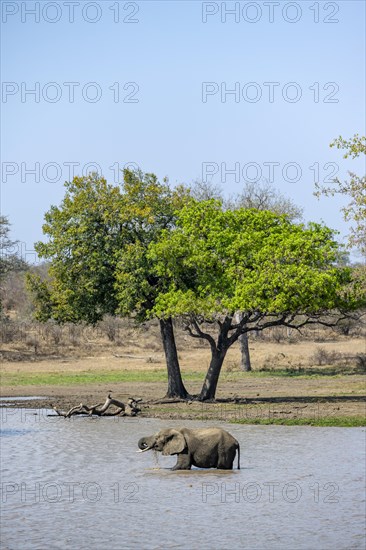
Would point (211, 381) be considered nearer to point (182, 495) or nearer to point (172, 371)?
point (172, 371)

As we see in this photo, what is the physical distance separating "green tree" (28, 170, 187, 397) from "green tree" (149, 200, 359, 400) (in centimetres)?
115

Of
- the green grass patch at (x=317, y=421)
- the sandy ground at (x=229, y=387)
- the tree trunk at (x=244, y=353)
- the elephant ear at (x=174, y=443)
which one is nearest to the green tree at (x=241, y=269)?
the sandy ground at (x=229, y=387)

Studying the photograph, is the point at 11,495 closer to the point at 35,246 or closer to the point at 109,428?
the point at 109,428

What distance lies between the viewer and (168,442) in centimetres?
2145

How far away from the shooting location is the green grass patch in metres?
29.9

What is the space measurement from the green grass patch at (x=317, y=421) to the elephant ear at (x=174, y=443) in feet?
31.2

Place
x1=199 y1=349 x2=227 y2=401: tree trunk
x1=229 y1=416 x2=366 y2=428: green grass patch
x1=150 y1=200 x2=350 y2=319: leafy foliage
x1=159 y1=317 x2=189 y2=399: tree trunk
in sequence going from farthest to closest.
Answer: x1=159 y1=317 x2=189 y2=399: tree trunk < x1=199 y1=349 x2=227 y2=401: tree trunk < x1=150 y1=200 x2=350 y2=319: leafy foliage < x1=229 y1=416 x2=366 y2=428: green grass patch

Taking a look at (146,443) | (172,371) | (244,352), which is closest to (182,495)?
(146,443)

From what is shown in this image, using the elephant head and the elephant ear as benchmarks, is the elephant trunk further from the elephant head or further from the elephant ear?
Answer: the elephant ear

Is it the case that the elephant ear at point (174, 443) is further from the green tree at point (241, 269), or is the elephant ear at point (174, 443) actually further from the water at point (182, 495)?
the green tree at point (241, 269)

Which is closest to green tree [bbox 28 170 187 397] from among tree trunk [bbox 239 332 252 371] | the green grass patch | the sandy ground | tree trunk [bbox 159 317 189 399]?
tree trunk [bbox 159 317 189 399]

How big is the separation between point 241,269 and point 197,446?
15.9 metres

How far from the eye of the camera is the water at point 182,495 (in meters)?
16.0

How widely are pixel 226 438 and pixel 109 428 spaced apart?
34.1 feet
